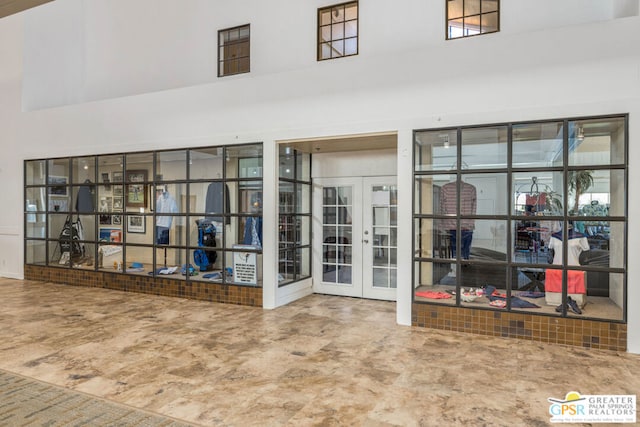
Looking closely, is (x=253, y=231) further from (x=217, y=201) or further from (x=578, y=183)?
(x=578, y=183)

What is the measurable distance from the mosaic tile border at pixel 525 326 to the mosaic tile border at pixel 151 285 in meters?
2.36

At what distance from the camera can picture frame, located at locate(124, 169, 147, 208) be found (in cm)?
659

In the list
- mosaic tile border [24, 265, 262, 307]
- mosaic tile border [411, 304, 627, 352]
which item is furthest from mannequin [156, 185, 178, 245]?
mosaic tile border [411, 304, 627, 352]

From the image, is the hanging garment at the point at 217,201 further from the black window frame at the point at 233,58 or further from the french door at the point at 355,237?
the black window frame at the point at 233,58

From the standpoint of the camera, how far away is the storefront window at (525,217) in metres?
4.04

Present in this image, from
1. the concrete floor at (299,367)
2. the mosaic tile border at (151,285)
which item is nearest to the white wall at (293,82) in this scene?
the mosaic tile border at (151,285)

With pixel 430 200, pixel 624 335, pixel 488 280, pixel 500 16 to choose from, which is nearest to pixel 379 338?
pixel 488 280

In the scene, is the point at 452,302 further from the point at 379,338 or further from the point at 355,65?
the point at 355,65

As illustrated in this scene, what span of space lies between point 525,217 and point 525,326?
1137 mm

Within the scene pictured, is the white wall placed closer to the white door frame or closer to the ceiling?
Result: the white door frame

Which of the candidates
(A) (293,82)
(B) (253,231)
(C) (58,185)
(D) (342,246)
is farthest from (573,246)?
(C) (58,185)

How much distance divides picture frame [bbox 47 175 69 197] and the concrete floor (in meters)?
2.68

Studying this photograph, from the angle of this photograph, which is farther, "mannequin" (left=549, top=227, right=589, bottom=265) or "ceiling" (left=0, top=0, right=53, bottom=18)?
"mannequin" (left=549, top=227, right=589, bottom=265)

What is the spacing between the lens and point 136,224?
22.0ft
